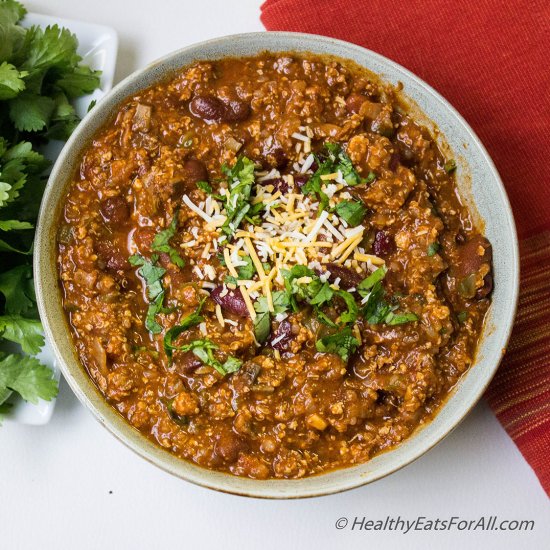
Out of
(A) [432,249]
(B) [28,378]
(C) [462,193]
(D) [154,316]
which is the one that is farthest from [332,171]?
(B) [28,378]


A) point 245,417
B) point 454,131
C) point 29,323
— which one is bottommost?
point 245,417

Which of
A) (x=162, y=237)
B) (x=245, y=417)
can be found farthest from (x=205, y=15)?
(x=245, y=417)

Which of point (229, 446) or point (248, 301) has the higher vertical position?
point (248, 301)

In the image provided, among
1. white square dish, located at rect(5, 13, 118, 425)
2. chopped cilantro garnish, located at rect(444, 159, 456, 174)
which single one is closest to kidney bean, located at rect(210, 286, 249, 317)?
white square dish, located at rect(5, 13, 118, 425)

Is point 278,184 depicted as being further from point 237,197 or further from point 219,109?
point 219,109

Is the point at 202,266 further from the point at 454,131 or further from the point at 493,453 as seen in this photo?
the point at 493,453

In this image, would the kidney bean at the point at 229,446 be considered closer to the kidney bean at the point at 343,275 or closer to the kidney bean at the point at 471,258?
the kidney bean at the point at 343,275

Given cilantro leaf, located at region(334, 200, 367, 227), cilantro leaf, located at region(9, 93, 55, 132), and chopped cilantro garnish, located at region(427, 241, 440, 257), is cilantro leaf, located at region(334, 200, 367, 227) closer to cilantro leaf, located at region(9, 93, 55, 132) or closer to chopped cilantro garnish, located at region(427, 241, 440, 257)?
chopped cilantro garnish, located at region(427, 241, 440, 257)
